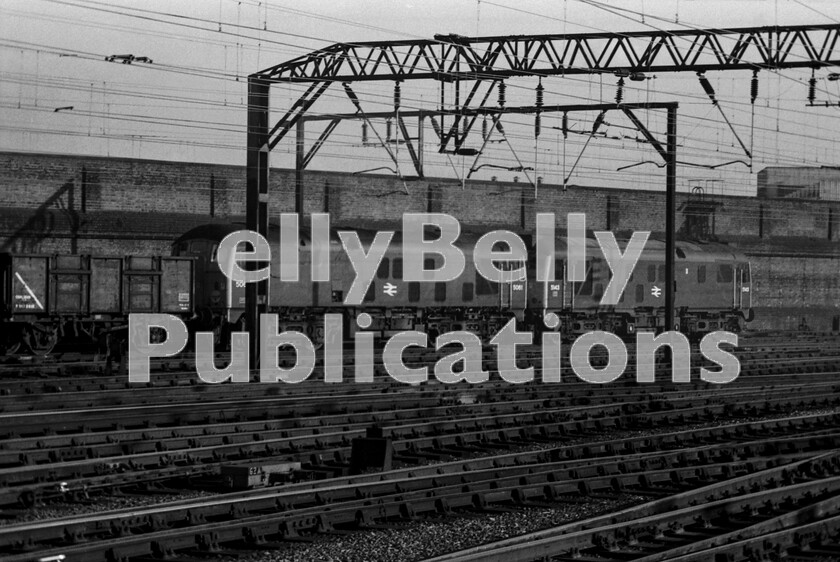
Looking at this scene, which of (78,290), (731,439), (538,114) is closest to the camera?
(731,439)

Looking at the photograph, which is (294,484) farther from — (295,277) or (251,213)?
(295,277)

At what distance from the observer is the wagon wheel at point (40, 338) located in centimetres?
2792

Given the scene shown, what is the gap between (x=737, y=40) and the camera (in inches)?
1039

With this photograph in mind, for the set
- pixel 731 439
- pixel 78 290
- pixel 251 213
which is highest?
pixel 251 213

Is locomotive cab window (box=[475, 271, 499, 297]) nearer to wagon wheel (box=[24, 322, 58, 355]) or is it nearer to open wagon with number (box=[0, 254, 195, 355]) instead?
open wagon with number (box=[0, 254, 195, 355])

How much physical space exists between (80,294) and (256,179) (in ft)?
15.9

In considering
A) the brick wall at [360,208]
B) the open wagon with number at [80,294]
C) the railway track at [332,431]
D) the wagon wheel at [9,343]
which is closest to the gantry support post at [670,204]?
the brick wall at [360,208]

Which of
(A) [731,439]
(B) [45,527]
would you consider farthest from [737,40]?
(B) [45,527]

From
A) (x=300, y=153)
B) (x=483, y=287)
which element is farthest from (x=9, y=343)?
(x=483, y=287)

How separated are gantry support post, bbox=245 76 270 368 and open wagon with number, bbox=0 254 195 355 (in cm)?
296

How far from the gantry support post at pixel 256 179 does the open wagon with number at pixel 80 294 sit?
296cm

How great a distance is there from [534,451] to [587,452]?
2.70ft

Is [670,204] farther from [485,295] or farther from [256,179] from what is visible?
[256,179]

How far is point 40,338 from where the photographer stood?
28.2 meters
